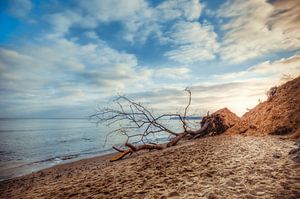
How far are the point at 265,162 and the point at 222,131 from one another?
9.42m

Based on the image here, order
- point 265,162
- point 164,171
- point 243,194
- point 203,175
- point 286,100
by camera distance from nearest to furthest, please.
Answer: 1. point 243,194
2. point 203,175
3. point 265,162
4. point 164,171
5. point 286,100

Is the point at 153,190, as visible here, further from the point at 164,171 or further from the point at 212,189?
the point at 164,171

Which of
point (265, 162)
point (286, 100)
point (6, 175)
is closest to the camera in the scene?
point (265, 162)

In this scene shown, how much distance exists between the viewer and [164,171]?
17.2 ft

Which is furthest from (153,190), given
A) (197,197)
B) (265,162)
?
(265,162)

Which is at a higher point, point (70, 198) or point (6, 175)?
point (70, 198)

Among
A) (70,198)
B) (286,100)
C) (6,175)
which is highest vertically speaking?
(286,100)

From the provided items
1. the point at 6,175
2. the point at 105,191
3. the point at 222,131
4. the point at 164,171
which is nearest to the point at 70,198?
the point at 105,191

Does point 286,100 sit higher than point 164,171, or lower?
higher

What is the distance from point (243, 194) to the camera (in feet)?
10.1

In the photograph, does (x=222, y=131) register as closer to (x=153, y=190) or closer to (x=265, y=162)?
(x=265, y=162)

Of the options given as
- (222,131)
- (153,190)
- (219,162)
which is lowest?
(153,190)

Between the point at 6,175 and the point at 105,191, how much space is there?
417 inches

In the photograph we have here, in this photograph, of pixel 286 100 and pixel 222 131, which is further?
pixel 222 131
